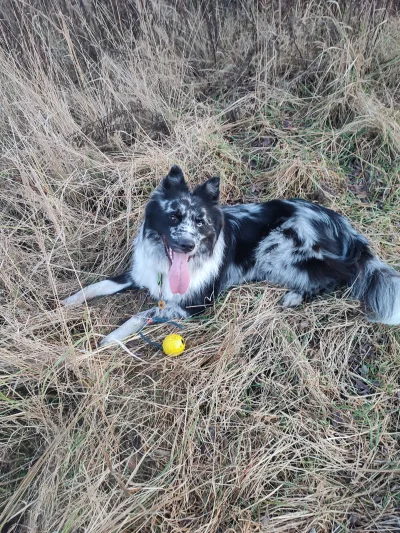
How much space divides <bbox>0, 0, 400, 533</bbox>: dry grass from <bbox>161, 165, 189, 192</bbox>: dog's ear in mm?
835

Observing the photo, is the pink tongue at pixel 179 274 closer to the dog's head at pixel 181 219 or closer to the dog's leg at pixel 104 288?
the dog's head at pixel 181 219

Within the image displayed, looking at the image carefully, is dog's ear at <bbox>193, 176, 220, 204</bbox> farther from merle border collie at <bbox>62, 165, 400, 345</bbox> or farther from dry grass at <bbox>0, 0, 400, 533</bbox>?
dry grass at <bbox>0, 0, 400, 533</bbox>

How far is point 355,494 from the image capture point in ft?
7.16

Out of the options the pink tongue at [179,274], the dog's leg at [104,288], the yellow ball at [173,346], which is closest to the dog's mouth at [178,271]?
the pink tongue at [179,274]

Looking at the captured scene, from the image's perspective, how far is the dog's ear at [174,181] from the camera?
2816 mm

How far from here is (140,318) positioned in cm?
296

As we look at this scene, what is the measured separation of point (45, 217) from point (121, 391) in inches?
72.3

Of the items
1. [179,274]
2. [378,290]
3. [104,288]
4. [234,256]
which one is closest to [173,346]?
[179,274]

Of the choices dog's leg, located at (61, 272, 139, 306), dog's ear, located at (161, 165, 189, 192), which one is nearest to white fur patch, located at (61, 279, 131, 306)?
dog's leg, located at (61, 272, 139, 306)

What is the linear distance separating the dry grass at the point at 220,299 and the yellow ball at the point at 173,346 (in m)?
0.06

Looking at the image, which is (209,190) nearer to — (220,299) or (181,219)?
(181,219)

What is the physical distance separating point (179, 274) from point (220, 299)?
1.57 feet

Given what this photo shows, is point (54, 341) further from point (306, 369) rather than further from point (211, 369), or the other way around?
point (306, 369)

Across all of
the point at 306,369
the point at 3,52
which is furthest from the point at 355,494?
the point at 3,52
